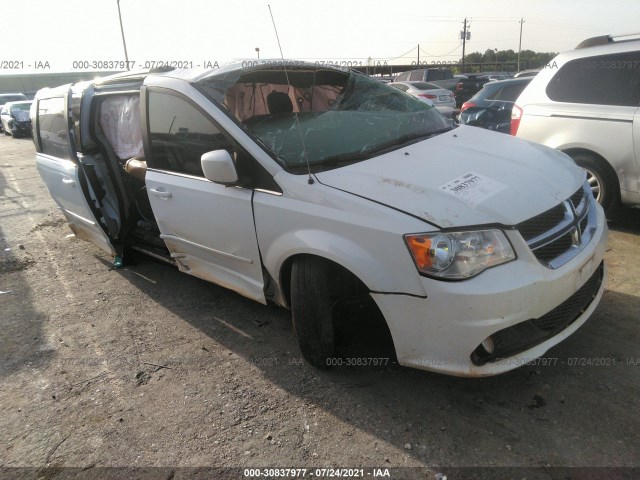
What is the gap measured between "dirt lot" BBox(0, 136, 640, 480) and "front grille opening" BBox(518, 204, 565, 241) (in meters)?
0.85

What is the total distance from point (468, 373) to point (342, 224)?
3.07 ft

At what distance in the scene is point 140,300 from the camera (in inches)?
163

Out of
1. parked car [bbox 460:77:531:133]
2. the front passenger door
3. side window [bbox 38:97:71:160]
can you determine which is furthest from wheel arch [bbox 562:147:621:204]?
side window [bbox 38:97:71:160]

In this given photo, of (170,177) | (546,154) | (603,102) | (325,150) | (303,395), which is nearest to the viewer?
(303,395)

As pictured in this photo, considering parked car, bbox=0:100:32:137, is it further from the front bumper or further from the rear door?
the front bumper

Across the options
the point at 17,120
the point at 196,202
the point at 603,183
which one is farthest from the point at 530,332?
the point at 17,120

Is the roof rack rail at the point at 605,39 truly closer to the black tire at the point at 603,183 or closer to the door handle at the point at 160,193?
the black tire at the point at 603,183

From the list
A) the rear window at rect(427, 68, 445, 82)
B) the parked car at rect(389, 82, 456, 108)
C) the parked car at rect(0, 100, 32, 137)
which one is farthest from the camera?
the parked car at rect(0, 100, 32, 137)

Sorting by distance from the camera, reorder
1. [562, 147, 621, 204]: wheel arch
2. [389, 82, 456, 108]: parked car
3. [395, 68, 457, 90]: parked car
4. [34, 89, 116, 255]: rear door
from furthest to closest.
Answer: [395, 68, 457, 90]: parked car, [389, 82, 456, 108]: parked car, [562, 147, 621, 204]: wheel arch, [34, 89, 116, 255]: rear door

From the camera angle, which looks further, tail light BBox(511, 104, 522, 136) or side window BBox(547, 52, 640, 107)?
tail light BBox(511, 104, 522, 136)

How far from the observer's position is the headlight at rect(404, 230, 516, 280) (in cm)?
222

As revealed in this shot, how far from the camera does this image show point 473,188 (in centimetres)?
247

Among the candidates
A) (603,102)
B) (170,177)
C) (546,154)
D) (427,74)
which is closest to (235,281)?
(170,177)

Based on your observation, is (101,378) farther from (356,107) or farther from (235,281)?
(356,107)
